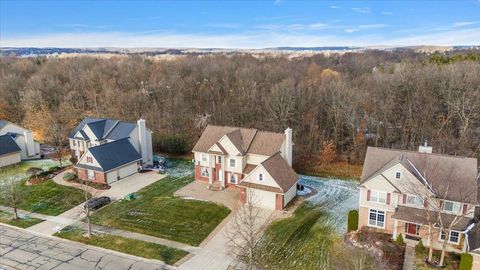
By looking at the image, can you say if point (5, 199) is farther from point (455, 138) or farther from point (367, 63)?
point (367, 63)

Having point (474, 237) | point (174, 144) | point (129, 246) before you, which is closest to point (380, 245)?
point (474, 237)

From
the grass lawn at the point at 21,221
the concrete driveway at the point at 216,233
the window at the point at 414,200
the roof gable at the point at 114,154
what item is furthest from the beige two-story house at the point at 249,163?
the grass lawn at the point at 21,221

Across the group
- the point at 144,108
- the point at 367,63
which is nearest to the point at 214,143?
the point at 144,108

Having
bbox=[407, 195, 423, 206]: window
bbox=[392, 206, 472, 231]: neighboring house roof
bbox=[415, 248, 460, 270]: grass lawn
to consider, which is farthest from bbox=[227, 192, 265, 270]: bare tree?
bbox=[407, 195, 423, 206]: window

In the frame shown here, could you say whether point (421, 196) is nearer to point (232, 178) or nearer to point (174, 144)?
point (232, 178)

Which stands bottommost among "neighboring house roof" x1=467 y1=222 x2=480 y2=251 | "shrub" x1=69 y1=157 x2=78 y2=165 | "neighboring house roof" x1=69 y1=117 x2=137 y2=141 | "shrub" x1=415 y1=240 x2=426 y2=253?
"shrub" x1=415 y1=240 x2=426 y2=253

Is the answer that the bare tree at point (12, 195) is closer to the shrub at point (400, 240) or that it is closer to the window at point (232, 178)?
the window at point (232, 178)

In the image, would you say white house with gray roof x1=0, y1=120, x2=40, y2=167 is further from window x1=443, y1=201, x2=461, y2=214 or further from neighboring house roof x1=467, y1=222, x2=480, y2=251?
neighboring house roof x1=467, y1=222, x2=480, y2=251
